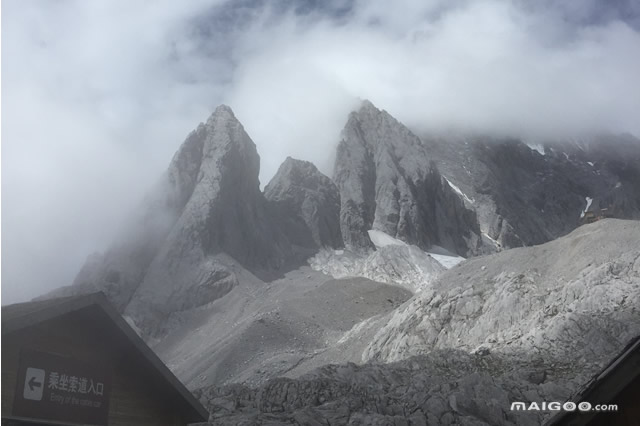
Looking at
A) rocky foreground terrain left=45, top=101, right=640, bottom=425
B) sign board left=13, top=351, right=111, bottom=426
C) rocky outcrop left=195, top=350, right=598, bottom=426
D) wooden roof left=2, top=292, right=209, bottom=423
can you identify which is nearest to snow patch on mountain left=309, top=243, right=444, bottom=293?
rocky foreground terrain left=45, top=101, right=640, bottom=425

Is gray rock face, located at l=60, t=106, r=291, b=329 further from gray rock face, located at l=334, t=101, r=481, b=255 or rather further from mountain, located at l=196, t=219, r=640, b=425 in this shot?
mountain, located at l=196, t=219, r=640, b=425

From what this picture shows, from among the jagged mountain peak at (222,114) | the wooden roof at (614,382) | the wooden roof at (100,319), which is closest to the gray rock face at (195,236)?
the jagged mountain peak at (222,114)

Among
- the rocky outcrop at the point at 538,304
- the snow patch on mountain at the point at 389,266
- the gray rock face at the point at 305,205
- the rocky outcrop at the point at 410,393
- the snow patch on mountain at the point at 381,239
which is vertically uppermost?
the gray rock face at the point at 305,205

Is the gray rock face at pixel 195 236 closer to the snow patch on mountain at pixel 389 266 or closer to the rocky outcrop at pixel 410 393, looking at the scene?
the snow patch on mountain at pixel 389 266

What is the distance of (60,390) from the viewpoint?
11156 mm

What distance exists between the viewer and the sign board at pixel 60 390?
10820mm

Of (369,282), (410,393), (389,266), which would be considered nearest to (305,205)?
(389,266)

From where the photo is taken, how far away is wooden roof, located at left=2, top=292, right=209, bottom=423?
10.8 metres

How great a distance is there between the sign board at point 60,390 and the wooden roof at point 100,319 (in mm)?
585

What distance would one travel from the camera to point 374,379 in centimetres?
5266

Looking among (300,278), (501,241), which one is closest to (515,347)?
(300,278)

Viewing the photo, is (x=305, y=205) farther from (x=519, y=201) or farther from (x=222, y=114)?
(x=519, y=201)

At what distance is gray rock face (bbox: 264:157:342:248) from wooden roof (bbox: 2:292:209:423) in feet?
409

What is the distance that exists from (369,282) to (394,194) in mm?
48072
